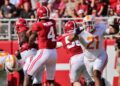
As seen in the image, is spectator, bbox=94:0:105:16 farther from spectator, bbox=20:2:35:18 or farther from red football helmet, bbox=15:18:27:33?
red football helmet, bbox=15:18:27:33

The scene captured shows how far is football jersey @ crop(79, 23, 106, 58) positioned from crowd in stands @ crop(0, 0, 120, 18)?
8.97 feet

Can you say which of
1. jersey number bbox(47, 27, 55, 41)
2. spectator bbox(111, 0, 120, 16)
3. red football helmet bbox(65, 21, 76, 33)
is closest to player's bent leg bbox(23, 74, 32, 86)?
jersey number bbox(47, 27, 55, 41)

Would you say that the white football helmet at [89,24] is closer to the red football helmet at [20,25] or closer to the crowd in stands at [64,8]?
the red football helmet at [20,25]

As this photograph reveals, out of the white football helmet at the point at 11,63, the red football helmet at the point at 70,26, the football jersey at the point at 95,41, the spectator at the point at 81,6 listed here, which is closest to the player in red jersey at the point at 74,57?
the red football helmet at the point at 70,26

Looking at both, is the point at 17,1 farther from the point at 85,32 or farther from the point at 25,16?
the point at 85,32

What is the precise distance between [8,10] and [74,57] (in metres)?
3.21

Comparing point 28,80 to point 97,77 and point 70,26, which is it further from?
point 70,26

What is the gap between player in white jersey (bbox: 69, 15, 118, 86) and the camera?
40.7 feet

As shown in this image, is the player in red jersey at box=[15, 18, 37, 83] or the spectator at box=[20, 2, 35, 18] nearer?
the player in red jersey at box=[15, 18, 37, 83]

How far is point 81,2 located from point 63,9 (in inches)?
20.9

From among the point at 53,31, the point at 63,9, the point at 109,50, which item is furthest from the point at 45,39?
the point at 63,9

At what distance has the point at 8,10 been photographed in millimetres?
15633

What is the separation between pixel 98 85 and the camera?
12.4 metres

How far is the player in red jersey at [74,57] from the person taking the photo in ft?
42.9
